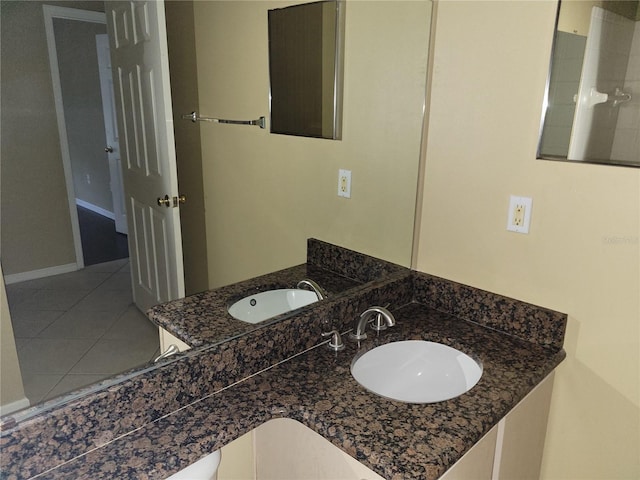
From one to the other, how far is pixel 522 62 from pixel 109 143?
1123 mm

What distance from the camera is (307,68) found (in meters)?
1.53

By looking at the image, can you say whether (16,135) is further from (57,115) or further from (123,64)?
(123,64)

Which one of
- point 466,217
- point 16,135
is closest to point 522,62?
point 466,217

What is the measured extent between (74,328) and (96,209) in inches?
9.6

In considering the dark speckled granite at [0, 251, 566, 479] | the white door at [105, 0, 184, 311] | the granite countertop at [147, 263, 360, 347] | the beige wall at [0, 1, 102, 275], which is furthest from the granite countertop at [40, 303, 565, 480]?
the beige wall at [0, 1, 102, 275]

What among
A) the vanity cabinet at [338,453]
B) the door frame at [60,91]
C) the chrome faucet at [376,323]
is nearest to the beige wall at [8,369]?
the door frame at [60,91]

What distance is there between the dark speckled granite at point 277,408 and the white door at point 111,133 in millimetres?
350

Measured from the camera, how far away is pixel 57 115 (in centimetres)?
86

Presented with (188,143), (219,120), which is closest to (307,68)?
(219,120)

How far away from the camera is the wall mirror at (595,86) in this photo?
4.05 ft

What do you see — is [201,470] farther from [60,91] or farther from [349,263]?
[349,263]

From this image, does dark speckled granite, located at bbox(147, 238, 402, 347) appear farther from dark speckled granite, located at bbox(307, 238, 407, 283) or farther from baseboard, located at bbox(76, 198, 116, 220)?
baseboard, located at bbox(76, 198, 116, 220)

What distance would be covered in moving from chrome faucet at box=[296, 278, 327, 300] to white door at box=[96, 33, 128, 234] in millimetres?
605

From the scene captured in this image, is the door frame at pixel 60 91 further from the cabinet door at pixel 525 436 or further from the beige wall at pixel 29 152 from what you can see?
the cabinet door at pixel 525 436
